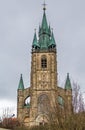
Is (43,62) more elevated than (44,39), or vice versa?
(44,39)

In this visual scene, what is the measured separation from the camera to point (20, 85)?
92.8 meters

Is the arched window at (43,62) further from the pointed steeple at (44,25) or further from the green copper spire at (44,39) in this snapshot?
the pointed steeple at (44,25)

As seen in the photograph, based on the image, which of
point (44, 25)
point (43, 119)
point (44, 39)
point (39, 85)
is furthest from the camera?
point (44, 25)

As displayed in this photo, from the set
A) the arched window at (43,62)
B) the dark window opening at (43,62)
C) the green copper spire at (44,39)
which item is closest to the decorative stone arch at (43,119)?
the dark window opening at (43,62)

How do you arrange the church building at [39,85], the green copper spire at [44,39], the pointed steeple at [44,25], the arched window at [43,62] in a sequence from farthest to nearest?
the pointed steeple at [44,25], the green copper spire at [44,39], the arched window at [43,62], the church building at [39,85]

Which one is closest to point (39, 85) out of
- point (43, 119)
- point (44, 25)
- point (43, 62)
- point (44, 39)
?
point (43, 62)

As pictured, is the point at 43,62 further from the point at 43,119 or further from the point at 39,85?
the point at 43,119

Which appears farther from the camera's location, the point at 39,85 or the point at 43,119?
the point at 39,85

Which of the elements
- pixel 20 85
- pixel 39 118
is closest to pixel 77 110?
pixel 39 118

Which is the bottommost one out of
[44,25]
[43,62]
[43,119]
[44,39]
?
[43,119]

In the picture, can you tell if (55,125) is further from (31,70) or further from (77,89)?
Result: (31,70)

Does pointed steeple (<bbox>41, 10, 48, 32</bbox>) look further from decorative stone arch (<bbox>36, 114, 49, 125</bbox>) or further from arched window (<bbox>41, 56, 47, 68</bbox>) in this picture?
decorative stone arch (<bbox>36, 114, 49, 125</bbox>)

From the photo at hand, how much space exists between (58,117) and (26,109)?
225 ft

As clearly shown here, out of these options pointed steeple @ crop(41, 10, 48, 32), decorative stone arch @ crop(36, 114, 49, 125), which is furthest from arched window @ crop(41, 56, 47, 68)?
decorative stone arch @ crop(36, 114, 49, 125)
